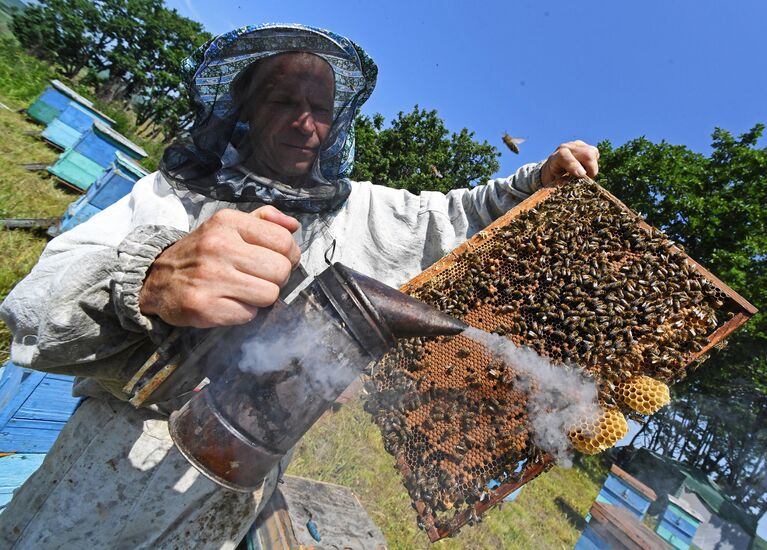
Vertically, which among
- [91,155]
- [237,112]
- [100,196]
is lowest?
Result: [100,196]

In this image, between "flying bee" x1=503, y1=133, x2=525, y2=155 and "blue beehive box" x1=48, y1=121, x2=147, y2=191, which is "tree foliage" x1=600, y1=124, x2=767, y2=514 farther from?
"blue beehive box" x1=48, y1=121, x2=147, y2=191

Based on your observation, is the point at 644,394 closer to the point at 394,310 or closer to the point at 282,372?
the point at 394,310

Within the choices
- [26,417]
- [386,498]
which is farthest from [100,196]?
[386,498]

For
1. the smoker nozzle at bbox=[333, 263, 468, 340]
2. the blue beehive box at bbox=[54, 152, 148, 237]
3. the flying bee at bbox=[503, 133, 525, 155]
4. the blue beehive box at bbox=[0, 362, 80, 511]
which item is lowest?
the blue beehive box at bbox=[0, 362, 80, 511]

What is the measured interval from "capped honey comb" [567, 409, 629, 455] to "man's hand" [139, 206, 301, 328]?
1.63 m

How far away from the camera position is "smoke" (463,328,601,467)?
1933 mm

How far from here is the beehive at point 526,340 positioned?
2020 millimetres

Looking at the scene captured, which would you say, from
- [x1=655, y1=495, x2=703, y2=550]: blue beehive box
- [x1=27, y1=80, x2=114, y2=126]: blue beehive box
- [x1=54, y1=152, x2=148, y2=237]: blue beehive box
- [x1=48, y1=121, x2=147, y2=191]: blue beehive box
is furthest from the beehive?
[x1=27, y1=80, x2=114, y2=126]: blue beehive box

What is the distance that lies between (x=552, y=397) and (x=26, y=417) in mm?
4563

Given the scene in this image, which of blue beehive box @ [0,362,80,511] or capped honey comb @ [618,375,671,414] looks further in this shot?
blue beehive box @ [0,362,80,511]

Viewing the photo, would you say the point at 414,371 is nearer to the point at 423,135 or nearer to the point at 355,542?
the point at 355,542

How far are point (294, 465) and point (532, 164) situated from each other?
5.66 m

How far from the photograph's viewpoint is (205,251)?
1293 mm

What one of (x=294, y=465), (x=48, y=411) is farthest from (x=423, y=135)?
(x=48, y=411)
